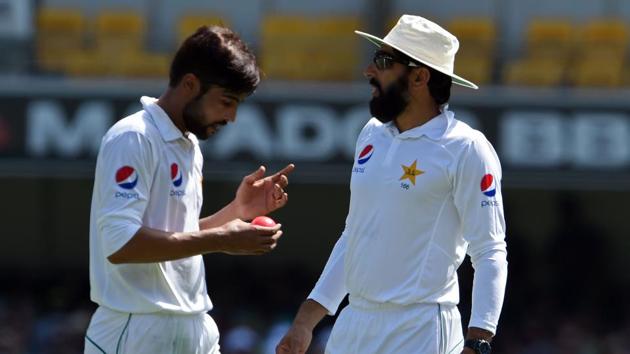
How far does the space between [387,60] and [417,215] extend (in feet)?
1.75

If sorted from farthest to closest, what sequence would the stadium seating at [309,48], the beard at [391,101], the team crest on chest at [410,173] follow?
the stadium seating at [309,48]
the beard at [391,101]
the team crest on chest at [410,173]

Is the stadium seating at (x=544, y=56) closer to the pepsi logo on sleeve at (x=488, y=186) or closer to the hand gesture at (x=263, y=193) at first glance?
the hand gesture at (x=263, y=193)

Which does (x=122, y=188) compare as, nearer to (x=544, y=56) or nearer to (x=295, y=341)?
(x=295, y=341)

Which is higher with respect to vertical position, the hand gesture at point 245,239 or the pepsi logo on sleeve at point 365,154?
the pepsi logo on sleeve at point 365,154

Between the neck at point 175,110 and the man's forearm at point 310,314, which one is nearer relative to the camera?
the neck at point 175,110

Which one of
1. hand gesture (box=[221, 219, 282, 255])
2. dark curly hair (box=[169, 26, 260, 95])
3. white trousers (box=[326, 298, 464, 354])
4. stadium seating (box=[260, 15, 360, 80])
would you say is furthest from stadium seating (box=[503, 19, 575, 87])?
hand gesture (box=[221, 219, 282, 255])

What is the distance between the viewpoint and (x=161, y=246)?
4129mm

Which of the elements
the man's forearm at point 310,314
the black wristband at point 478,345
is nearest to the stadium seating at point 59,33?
the man's forearm at point 310,314

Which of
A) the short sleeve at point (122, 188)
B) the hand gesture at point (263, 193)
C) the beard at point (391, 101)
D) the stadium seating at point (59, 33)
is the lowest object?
the stadium seating at point (59, 33)

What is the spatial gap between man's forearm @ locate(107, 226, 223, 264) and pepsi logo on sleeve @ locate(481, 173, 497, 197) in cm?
84

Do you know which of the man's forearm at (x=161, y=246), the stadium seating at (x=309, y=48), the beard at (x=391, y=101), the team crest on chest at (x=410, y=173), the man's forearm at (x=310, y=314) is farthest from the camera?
the stadium seating at (x=309, y=48)

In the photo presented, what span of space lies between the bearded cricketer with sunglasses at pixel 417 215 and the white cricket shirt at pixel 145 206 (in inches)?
18.5

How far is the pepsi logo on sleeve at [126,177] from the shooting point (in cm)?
414

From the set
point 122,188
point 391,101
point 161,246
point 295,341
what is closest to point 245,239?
point 161,246
